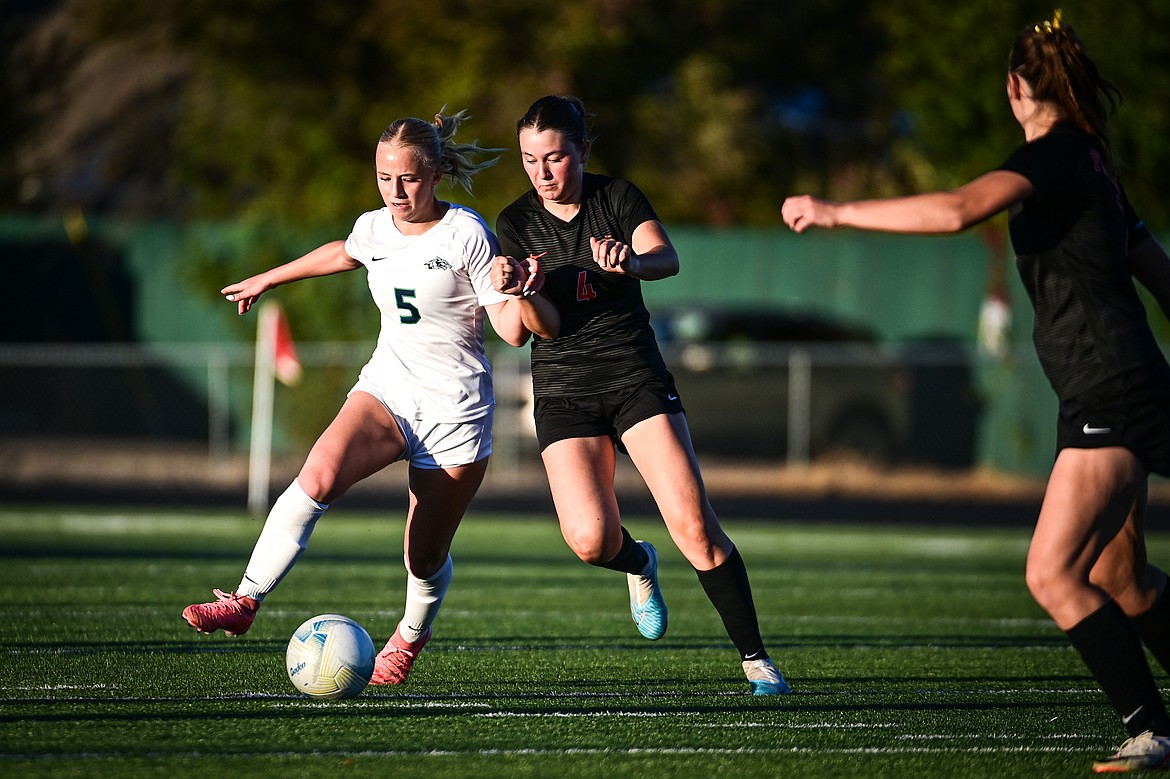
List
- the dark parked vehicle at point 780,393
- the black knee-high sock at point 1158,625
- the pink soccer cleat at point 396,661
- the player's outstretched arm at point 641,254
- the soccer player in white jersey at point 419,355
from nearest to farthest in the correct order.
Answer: the black knee-high sock at point 1158,625, the player's outstretched arm at point 641,254, the soccer player in white jersey at point 419,355, the pink soccer cleat at point 396,661, the dark parked vehicle at point 780,393

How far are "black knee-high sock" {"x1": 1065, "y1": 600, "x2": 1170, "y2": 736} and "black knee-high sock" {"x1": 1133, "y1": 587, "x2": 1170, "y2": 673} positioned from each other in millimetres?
276

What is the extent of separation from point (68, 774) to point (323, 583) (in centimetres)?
604

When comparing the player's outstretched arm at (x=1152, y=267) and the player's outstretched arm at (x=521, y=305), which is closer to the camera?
the player's outstretched arm at (x=1152, y=267)

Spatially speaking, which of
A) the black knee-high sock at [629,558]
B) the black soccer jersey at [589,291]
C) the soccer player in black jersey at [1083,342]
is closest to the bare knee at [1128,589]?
the soccer player in black jersey at [1083,342]

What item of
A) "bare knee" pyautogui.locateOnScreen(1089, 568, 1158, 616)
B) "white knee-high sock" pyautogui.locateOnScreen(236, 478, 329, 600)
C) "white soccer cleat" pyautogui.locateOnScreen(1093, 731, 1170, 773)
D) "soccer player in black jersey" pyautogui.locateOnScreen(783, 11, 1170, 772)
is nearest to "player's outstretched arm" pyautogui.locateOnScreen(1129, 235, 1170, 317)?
"soccer player in black jersey" pyautogui.locateOnScreen(783, 11, 1170, 772)

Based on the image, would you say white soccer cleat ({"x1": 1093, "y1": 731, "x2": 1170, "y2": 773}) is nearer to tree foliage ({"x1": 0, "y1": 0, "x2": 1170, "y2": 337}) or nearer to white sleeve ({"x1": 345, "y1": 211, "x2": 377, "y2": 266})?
white sleeve ({"x1": 345, "y1": 211, "x2": 377, "y2": 266})

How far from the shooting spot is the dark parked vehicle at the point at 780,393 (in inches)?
747

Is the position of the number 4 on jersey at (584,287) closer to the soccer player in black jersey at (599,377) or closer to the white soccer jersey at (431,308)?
the soccer player in black jersey at (599,377)

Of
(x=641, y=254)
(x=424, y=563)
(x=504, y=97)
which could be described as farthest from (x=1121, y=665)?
(x=504, y=97)

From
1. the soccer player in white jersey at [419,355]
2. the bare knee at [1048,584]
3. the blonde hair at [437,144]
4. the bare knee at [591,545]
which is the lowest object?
the bare knee at [591,545]

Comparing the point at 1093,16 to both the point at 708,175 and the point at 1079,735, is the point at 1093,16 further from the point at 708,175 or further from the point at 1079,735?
the point at 1079,735

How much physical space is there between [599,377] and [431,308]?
74 centimetres

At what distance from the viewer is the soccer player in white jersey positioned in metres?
6.01

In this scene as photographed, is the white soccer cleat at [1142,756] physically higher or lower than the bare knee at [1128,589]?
lower
